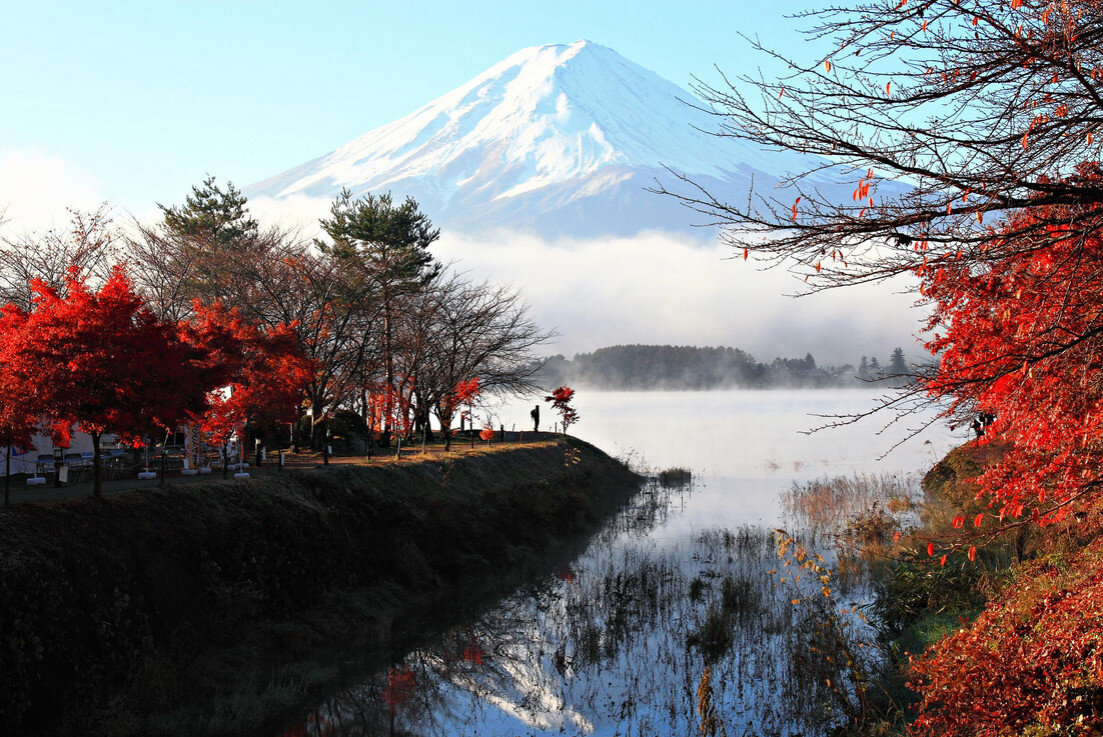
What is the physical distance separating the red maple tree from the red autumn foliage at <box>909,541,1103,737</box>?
13933mm

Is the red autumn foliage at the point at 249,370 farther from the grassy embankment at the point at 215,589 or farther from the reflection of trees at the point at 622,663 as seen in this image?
the reflection of trees at the point at 622,663

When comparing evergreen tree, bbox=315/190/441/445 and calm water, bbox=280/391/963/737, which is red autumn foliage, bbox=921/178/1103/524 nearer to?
calm water, bbox=280/391/963/737

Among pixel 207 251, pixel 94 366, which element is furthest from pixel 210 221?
pixel 94 366

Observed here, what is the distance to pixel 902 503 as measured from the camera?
102ft

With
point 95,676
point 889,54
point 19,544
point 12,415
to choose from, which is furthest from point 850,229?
point 12,415

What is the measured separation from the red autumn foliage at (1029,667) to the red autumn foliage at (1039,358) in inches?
38.5

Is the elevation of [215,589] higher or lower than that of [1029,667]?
lower

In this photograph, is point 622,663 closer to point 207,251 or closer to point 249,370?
point 249,370

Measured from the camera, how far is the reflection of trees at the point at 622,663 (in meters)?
12.6

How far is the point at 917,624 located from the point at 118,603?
47.0ft

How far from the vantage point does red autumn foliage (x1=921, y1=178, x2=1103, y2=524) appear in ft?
22.3

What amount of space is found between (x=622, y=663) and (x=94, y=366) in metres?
11.3

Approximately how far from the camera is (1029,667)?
319 inches

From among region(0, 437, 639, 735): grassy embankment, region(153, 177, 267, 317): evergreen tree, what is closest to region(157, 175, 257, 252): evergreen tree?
region(153, 177, 267, 317): evergreen tree
